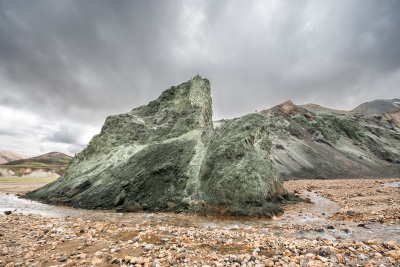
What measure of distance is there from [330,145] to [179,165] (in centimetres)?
6669

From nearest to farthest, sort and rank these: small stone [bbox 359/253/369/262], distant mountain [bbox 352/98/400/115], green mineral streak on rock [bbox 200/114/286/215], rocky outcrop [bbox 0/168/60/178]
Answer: small stone [bbox 359/253/369/262] → green mineral streak on rock [bbox 200/114/286/215] → rocky outcrop [bbox 0/168/60/178] → distant mountain [bbox 352/98/400/115]

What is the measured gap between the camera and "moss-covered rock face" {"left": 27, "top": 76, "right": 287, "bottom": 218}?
1678cm

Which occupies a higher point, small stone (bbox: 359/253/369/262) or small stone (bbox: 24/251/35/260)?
small stone (bbox: 359/253/369/262)

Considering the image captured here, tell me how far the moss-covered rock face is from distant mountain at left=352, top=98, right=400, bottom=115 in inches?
7632

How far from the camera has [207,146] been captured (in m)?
22.4

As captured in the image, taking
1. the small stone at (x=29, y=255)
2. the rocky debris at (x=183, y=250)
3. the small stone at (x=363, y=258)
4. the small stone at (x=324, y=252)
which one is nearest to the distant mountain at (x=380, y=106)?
the rocky debris at (x=183, y=250)

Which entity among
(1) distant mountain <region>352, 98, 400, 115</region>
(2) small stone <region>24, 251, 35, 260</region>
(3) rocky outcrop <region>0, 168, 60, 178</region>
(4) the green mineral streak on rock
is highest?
(1) distant mountain <region>352, 98, 400, 115</region>

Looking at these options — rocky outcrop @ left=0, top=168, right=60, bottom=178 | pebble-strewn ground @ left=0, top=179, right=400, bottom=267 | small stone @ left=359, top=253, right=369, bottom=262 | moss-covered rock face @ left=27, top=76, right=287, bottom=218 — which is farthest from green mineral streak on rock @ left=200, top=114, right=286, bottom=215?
rocky outcrop @ left=0, top=168, right=60, bottom=178

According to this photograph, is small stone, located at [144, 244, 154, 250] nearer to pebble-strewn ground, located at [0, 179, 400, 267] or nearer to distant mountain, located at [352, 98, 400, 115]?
pebble-strewn ground, located at [0, 179, 400, 267]

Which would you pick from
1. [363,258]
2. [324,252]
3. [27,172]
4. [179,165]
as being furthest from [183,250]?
[27,172]

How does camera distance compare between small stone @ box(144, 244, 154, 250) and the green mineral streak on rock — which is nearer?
small stone @ box(144, 244, 154, 250)

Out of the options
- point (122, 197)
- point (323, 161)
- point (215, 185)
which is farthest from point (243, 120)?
point (323, 161)

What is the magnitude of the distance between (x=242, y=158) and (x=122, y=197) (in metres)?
10.9

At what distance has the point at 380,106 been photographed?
185375mm
